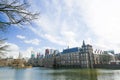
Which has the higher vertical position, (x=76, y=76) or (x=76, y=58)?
(x=76, y=58)

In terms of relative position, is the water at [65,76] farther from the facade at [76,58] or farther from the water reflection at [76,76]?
the facade at [76,58]

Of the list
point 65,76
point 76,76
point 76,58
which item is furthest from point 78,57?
point 76,76

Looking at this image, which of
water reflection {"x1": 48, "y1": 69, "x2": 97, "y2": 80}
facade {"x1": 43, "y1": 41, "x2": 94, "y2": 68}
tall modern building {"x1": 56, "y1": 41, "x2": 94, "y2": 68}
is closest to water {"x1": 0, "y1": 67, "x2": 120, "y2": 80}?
water reflection {"x1": 48, "y1": 69, "x2": 97, "y2": 80}

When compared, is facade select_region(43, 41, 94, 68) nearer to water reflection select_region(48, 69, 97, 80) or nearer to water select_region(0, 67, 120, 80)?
water select_region(0, 67, 120, 80)

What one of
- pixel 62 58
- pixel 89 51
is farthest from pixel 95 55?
pixel 62 58

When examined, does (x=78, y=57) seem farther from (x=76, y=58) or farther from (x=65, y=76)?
(x=65, y=76)

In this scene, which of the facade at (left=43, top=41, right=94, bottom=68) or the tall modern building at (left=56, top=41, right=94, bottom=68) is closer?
the tall modern building at (left=56, top=41, right=94, bottom=68)

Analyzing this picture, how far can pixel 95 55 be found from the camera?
3002 inches

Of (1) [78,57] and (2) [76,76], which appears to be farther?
(1) [78,57]

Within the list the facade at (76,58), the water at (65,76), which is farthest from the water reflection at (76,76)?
the facade at (76,58)

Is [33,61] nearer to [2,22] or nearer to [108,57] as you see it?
[108,57]

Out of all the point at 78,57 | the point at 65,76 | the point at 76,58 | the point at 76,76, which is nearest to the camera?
the point at 76,76

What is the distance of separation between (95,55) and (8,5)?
75.1 m

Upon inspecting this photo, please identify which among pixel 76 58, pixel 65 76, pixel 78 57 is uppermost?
pixel 78 57
